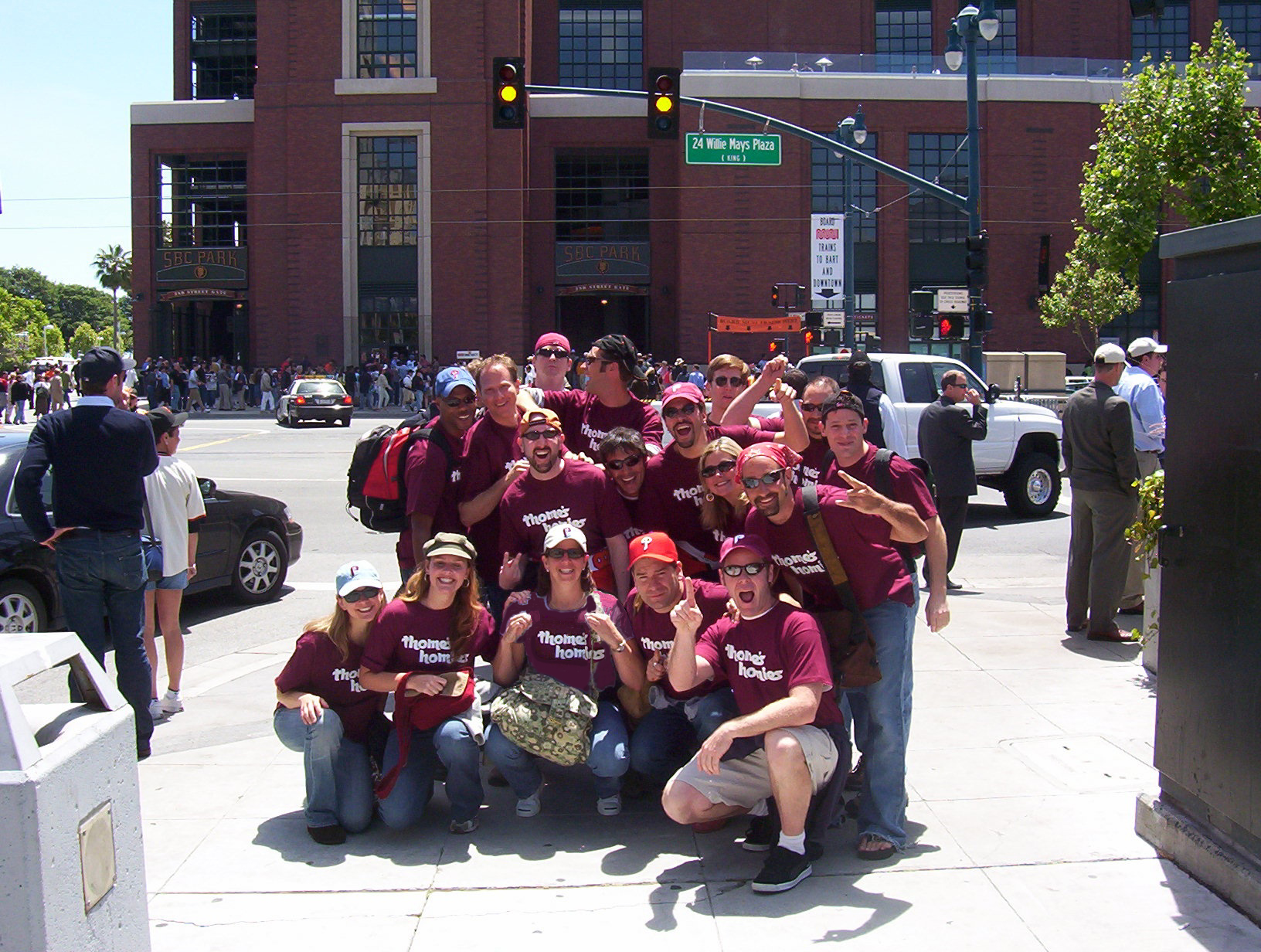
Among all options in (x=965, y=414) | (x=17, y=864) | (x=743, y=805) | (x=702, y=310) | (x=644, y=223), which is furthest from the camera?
(x=644, y=223)

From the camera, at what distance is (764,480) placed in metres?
4.68

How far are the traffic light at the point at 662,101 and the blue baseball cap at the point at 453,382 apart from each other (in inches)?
401

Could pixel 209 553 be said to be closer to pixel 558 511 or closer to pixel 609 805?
pixel 558 511

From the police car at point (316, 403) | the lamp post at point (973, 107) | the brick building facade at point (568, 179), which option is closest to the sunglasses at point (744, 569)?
the lamp post at point (973, 107)

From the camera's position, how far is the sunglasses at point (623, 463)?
5.53 metres

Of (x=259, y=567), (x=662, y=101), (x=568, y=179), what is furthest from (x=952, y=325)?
(x=568, y=179)

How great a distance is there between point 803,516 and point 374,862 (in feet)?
7.39

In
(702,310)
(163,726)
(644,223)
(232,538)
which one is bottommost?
(163,726)

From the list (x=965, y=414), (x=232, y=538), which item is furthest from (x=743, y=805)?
(x=232, y=538)

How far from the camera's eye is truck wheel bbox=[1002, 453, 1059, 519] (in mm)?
14836

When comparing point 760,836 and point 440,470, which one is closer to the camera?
point 760,836

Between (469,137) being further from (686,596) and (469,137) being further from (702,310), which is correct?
(686,596)

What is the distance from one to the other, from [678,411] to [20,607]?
5213 millimetres

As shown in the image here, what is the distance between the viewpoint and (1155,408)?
29.6 feet
